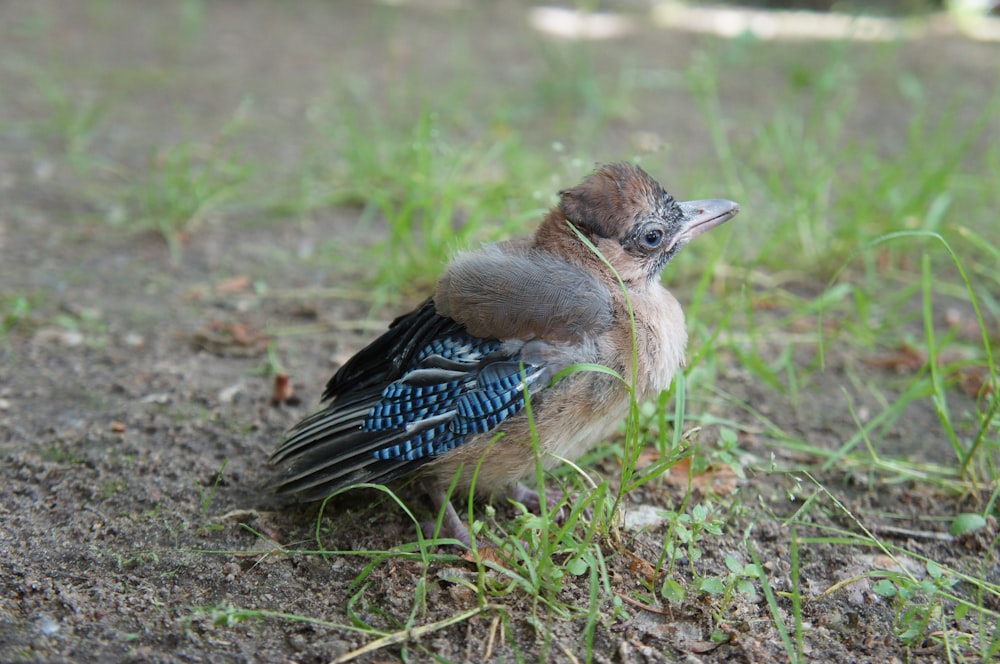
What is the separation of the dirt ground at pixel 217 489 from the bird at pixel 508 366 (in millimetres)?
281

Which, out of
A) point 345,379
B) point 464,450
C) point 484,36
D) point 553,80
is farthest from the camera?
point 484,36

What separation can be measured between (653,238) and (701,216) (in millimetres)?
239

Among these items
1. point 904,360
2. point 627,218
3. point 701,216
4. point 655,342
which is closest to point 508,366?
point 655,342

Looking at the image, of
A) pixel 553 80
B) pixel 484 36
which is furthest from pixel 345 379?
pixel 484 36

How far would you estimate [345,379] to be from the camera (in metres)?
3.45

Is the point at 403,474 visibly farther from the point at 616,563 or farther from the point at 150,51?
the point at 150,51

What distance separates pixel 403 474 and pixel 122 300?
7.82 ft

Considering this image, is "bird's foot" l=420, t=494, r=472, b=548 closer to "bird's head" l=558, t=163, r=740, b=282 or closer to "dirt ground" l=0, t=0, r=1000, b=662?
"dirt ground" l=0, t=0, r=1000, b=662

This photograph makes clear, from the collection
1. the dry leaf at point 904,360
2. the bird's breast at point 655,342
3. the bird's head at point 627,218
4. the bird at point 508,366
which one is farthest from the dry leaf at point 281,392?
the dry leaf at point 904,360

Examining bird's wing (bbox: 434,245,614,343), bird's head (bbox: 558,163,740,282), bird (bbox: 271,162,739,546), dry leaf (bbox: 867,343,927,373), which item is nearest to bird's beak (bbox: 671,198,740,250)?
bird's head (bbox: 558,163,740,282)

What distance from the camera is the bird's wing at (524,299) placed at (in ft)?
10.2

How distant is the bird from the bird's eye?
1 centimetres

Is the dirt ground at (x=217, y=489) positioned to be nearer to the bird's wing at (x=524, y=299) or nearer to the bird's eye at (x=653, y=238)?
the bird's wing at (x=524, y=299)

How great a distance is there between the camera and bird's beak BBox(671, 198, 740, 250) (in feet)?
11.5
